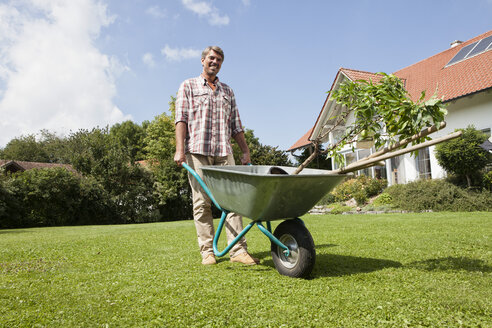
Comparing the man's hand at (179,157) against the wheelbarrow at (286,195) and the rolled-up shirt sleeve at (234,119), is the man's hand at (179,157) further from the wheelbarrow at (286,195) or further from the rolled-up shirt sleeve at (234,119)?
the rolled-up shirt sleeve at (234,119)

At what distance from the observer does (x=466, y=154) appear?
30.4 feet

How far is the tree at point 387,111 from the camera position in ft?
7.38

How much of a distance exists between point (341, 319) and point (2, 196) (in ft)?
46.7

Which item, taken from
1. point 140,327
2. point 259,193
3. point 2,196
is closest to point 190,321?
point 140,327

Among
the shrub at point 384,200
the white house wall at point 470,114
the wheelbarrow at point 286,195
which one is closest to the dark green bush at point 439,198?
the shrub at point 384,200

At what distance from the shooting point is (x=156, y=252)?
3.76m

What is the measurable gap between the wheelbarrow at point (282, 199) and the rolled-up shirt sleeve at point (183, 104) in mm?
775

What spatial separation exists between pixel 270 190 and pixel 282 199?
4.9 inches

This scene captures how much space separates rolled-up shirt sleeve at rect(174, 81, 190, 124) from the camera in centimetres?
321

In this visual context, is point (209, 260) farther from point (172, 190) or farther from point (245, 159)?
point (172, 190)

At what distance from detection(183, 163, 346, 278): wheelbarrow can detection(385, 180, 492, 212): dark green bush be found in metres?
7.90

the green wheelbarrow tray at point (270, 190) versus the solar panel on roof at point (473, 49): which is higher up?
the solar panel on roof at point (473, 49)

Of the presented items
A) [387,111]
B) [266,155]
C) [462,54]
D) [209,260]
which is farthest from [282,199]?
[266,155]

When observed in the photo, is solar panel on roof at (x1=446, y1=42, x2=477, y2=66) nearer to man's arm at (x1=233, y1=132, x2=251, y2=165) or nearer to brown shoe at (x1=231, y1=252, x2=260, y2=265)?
man's arm at (x1=233, y1=132, x2=251, y2=165)
